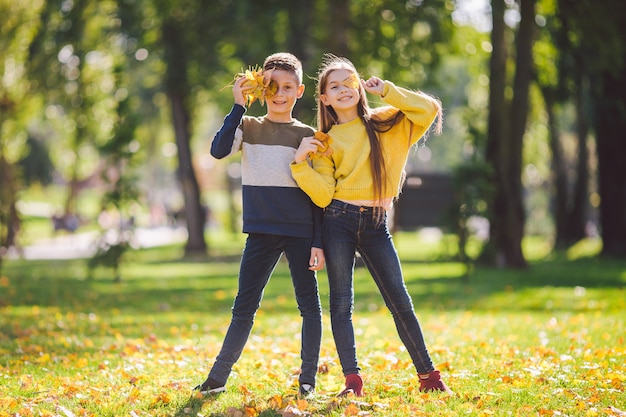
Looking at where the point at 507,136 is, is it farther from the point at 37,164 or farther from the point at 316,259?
the point at 37,164

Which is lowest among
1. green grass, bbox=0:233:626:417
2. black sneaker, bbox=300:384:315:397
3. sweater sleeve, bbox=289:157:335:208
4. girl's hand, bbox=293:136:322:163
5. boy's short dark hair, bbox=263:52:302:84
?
green grass, bbox=0:233:626:417

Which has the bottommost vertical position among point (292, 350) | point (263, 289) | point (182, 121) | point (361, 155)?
point (292, 350)

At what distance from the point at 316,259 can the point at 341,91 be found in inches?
41.4

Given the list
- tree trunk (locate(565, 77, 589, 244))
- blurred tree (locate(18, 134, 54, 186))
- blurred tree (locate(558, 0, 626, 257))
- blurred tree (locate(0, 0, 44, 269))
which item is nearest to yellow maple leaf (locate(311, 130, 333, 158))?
blurred tree (locate(558, 0, 626, 257))

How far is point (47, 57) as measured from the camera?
24.2 m

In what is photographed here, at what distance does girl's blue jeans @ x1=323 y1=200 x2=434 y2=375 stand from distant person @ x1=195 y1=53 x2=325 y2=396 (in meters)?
0.10

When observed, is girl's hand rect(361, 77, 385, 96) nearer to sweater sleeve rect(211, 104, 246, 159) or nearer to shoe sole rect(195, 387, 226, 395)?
sweater sleeve rect(211, 104, 246, 159)

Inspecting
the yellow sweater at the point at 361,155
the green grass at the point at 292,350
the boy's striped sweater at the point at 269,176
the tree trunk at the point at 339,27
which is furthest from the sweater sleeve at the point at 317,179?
the tree trunk at the point at 339,27

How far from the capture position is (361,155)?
558cm

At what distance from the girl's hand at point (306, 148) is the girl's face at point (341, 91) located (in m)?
0.34

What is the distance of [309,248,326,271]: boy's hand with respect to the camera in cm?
552

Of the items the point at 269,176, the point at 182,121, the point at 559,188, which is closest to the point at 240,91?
the point at 269,176

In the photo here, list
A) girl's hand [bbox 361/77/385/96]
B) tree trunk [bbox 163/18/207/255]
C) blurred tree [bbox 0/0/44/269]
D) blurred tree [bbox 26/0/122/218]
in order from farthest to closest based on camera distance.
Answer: tree trunk [bbox 163/18/207/255] < blurred tree [bbox 0/0/44/269] < blurred tree [bbox 26/0/122/218] < girl's hand [bbox 361/77/385/96]

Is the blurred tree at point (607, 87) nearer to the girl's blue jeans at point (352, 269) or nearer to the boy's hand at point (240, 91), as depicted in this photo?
the girl's blue jeans at point (352, 269)
